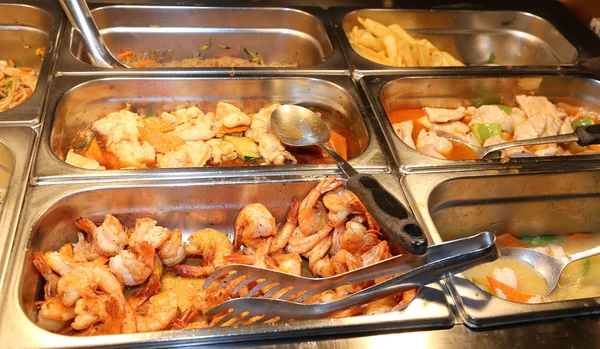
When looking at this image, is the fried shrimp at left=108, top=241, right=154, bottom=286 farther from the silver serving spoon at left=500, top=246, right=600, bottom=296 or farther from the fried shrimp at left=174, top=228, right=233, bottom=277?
the silver serving spoon at left=500, top=246, right=600, bottom=296

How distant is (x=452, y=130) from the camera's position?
266cm

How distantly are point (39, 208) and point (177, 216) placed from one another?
0.52m

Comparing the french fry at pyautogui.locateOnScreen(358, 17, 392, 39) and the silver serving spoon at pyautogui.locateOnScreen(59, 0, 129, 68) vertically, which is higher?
the french fry at pyautogui.locateOnScreen(358, 17, 392, 39)

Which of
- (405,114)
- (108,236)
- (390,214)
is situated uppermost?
(405,114)

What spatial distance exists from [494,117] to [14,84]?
8.55 feet

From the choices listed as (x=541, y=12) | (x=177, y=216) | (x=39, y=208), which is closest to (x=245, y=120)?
(x=177, y=216)

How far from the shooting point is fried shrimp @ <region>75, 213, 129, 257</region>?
6.08 ft

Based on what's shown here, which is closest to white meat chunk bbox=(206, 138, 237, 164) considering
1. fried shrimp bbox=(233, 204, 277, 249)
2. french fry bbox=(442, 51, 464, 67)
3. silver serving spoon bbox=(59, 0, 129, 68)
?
fried shrimp bbox=(233, 204, 277, 249)

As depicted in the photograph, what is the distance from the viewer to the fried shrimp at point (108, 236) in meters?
1.85

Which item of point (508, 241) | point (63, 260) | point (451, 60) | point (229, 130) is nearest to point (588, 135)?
point (508, 241)

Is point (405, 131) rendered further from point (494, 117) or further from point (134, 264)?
point (134, 264)

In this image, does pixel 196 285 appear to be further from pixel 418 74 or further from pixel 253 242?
pixel 418 74

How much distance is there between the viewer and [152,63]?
2902mm

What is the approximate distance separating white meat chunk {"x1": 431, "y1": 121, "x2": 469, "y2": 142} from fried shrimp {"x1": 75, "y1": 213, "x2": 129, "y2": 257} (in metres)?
1.69
